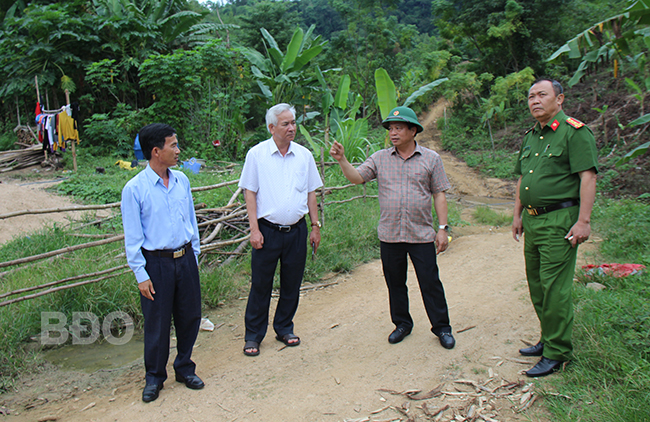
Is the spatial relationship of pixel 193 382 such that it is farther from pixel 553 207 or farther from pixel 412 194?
pixel 553 207

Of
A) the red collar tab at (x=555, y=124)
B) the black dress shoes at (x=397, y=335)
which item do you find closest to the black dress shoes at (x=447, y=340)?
the black dress shoes at (x=397, y=335)

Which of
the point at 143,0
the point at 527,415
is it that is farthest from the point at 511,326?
the point at 143,0

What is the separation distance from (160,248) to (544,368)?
2.39m

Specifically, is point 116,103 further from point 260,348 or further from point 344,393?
point 344,393

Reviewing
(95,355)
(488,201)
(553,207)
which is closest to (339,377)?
(553,207)

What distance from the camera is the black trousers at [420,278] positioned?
3.14 meters

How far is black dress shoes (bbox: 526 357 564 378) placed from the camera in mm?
2715

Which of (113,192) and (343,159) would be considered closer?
(343,159)

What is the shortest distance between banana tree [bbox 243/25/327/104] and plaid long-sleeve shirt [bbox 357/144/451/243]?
851 centimetres

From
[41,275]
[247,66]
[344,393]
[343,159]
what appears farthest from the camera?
[247,66]

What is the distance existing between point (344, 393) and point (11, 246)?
449 cm

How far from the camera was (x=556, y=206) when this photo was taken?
273 cm

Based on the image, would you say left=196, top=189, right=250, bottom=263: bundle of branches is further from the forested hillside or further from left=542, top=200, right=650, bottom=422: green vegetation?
the forested hillside

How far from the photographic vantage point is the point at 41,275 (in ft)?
13.4
